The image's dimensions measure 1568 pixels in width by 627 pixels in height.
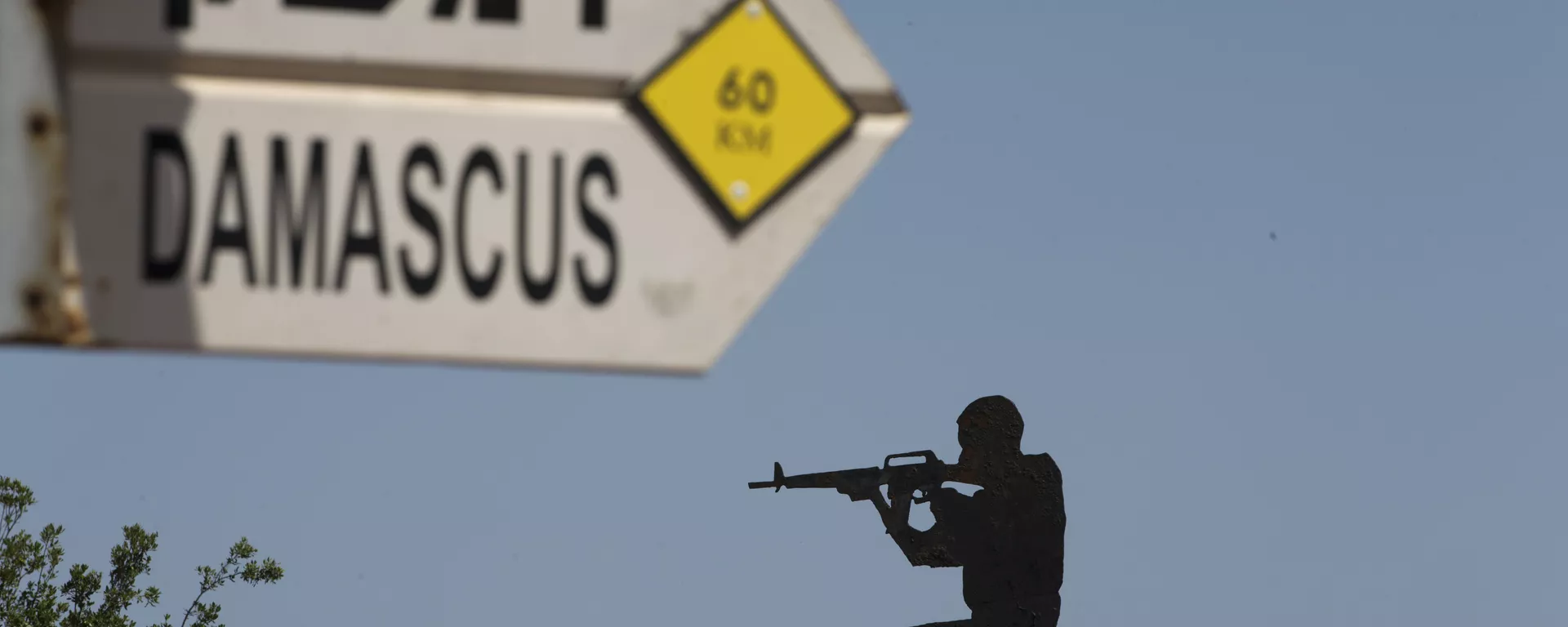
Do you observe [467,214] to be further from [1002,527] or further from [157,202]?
[1002,527]

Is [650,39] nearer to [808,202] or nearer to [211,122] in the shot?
[808,202]

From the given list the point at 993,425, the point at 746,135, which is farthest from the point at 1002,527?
the point at 746,135

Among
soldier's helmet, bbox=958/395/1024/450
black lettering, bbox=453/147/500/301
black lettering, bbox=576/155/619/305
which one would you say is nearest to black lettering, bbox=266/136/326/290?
black lettering, bbox=453/147/500/301

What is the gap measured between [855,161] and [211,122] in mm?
734

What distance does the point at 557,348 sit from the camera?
7.96 feet

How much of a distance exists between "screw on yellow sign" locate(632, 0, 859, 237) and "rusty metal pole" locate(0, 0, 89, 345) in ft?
2.15

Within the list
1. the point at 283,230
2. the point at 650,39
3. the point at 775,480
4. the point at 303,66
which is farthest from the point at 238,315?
the point at 775,480

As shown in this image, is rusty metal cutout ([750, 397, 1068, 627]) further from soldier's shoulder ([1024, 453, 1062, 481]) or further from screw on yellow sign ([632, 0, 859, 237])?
screw on yellow sign ([632, 0, 859, 237])

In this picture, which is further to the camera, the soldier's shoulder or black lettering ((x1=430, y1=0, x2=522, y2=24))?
the soldier's shoulder

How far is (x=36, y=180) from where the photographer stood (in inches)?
93.7

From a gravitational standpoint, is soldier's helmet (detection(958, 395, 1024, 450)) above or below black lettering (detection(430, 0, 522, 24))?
below

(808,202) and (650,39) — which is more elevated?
(650,39)

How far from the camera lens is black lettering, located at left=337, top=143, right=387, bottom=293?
2.41 metres

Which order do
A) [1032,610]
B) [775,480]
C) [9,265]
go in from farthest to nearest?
→ [775,480]
[1032,610]
[9,265]
